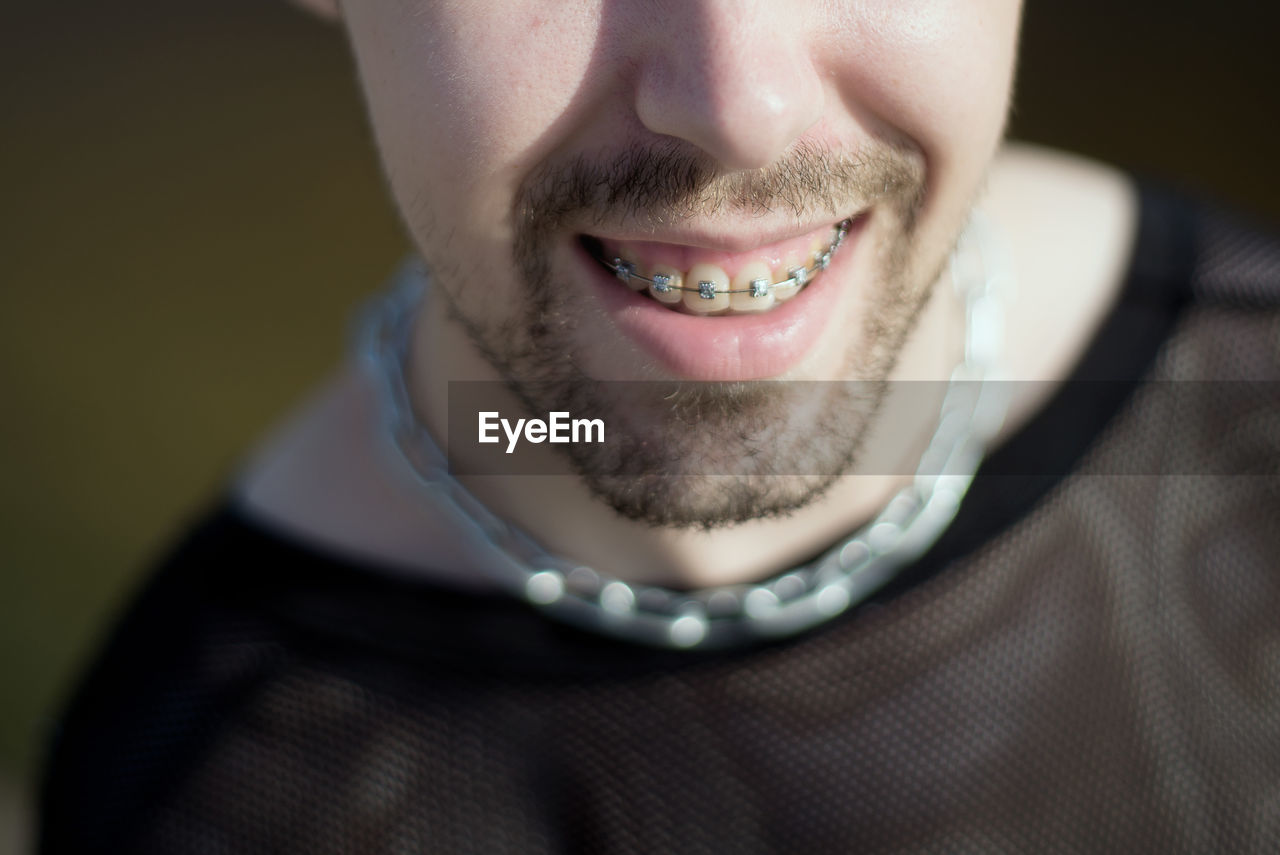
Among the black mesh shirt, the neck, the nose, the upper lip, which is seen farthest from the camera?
the neck

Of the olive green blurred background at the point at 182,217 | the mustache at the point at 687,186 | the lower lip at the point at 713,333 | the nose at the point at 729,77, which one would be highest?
Answer: the nose at the point at 729,77

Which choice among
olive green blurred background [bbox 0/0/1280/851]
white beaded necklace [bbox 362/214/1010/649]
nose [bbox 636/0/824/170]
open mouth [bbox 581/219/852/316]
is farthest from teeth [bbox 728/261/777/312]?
olive green blurred background [bbox 0/0/1280/851]

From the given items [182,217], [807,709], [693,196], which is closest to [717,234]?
[693,196]

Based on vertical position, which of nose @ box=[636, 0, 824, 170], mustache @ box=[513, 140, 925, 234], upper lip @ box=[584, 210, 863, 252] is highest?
nose @ box=[636, 0, 824, 170]

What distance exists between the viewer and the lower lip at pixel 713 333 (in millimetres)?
1162

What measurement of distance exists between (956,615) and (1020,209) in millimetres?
740

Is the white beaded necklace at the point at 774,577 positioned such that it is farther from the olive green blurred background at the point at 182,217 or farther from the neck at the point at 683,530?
the olive green blurred background at the point at 182,217

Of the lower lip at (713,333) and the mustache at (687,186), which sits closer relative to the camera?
the mustache at (687,186)

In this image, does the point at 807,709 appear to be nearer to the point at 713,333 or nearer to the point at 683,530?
the point at 683,530

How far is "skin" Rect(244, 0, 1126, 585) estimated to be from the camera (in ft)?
3.21

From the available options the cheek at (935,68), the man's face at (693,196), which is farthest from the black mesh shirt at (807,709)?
the cheek at (935,68)

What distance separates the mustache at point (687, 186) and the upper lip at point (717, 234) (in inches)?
0.5

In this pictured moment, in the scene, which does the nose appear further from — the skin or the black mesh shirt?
the black mesh shirt

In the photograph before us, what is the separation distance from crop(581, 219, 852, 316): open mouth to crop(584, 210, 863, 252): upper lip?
41 millimetres
